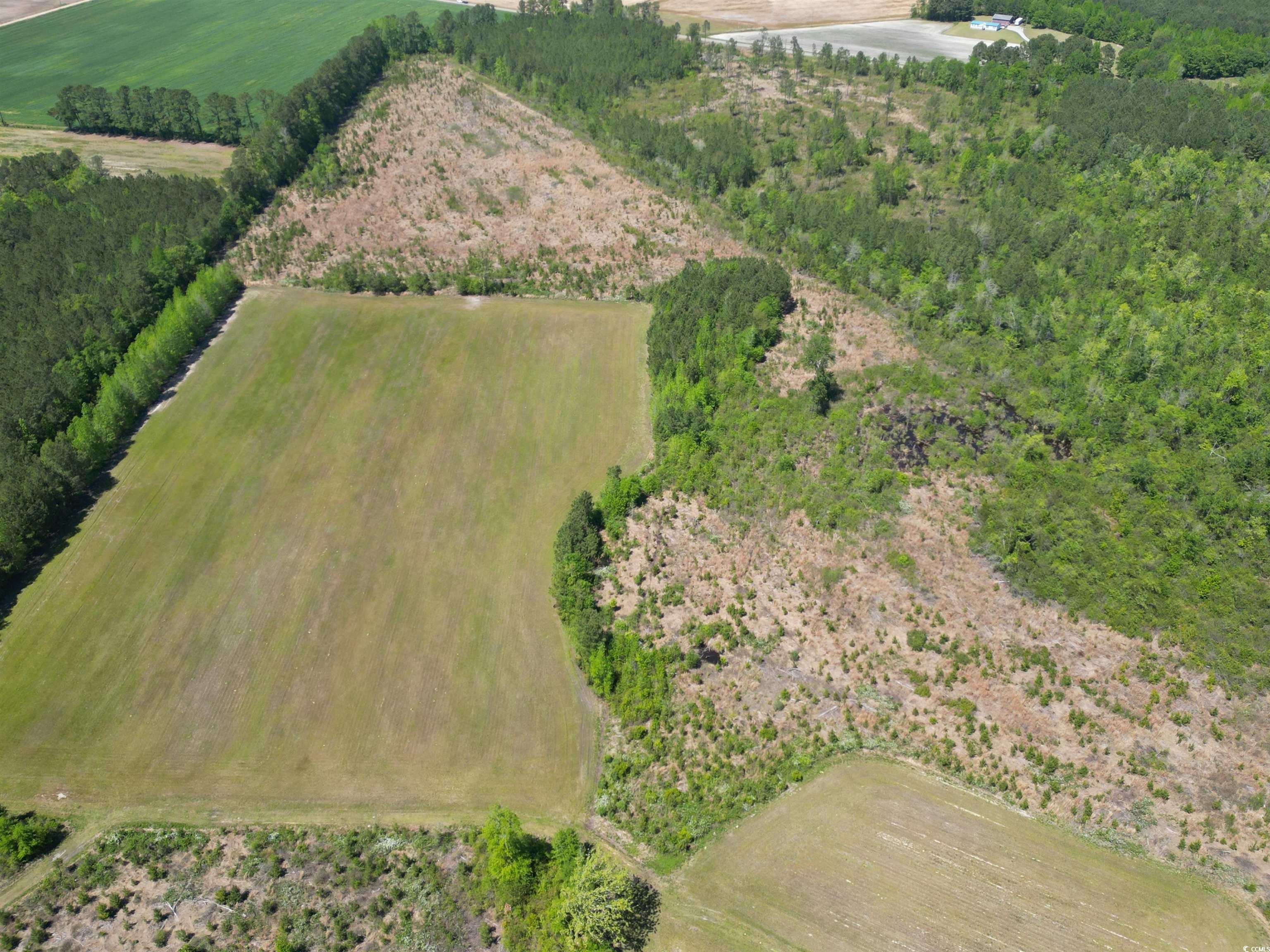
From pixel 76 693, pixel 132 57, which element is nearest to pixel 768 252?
pixel 76 693

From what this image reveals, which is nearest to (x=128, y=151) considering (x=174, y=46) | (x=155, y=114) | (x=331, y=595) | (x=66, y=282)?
(x=155, y=114)

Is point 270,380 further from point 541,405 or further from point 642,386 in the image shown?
point 642,386

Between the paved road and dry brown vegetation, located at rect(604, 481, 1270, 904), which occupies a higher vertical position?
the paved road

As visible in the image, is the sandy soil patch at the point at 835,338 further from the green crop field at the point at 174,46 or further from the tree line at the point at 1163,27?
the green crop field at the point at 174,46

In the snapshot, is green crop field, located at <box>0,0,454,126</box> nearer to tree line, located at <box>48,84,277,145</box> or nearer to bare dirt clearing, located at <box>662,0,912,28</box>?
tree line, located at <box>48,84,277,145</box>

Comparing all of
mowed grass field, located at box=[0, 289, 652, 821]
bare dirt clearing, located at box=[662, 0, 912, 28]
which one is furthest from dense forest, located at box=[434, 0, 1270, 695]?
bare dirt clearing, located at box=[662, 0, 912, 28]

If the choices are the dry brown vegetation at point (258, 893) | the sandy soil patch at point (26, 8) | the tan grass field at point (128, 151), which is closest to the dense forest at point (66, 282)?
the tan grass field at point (128, 151)

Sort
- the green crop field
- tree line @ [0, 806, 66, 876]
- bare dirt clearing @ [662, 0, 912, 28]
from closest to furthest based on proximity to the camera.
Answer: tree line @ [0, 806, 66, 876], the green crop field, bare dirt clearing @ [662, 0, 912, 28]
